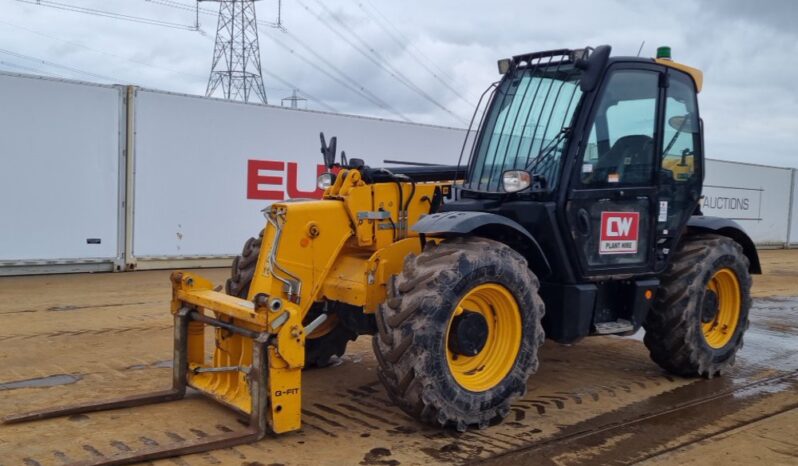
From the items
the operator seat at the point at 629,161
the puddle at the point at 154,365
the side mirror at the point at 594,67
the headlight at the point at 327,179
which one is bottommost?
the puddle at the point at 154,365

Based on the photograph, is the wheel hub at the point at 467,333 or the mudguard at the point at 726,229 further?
the mudguard at the point at 726,229

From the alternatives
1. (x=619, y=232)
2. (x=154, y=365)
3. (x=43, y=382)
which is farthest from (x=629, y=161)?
(x=43, y=382)

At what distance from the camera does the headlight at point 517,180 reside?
5.05 m

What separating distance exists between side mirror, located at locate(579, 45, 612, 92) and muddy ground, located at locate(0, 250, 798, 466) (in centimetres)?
224

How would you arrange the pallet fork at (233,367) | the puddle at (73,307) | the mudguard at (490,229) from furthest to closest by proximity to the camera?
the puddle at (73,307) < the mudguard at (490,229) < the pallet fork at (233,367)

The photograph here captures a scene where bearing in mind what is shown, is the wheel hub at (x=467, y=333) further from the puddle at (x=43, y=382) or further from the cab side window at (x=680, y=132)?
the puddle at (x=43, y=382)

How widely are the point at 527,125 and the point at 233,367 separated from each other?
8.97 feet

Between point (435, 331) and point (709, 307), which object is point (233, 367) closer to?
point (435, 331)

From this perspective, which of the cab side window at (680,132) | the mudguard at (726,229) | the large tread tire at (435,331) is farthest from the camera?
the mudguard at (726,229)

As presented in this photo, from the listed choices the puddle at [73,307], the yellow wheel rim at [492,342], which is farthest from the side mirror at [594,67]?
the puddle at [73,307]

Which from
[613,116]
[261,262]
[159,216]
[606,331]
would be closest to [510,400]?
[606,331]

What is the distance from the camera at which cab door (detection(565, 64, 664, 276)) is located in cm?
524

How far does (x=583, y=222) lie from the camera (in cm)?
525

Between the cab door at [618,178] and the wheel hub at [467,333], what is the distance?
1051 millimetres
